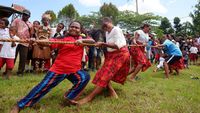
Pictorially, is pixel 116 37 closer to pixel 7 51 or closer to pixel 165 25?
pixel 7 51

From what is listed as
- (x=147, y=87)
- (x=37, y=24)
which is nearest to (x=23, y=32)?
(x=37, y=24)

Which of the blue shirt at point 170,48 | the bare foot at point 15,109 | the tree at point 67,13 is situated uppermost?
the tree at point 67,13

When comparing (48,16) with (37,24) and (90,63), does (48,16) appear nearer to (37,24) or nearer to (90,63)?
(37,24)

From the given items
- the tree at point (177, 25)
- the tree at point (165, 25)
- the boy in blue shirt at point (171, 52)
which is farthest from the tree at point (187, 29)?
the boy in blue shirt at point (171, 52)

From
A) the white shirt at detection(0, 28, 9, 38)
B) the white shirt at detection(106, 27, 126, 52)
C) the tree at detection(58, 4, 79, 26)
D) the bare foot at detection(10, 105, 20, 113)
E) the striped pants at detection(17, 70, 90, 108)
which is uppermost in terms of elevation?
the tree at detection(58, 4, 79, 26)

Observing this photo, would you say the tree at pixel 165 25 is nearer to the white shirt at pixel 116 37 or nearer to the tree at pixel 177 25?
the tree at pixel 177 25

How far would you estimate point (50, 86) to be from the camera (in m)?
5.32

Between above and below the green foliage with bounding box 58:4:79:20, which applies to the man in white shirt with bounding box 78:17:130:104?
below

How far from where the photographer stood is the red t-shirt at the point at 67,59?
5.45 metres

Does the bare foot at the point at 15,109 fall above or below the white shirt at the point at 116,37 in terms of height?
below

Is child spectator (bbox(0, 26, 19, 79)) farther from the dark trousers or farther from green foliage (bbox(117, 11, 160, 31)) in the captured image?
green foliage (bbox(117, 11, 160, 31))

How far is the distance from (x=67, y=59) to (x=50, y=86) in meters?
0.55

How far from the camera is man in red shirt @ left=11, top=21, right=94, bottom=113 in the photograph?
5.23 meters

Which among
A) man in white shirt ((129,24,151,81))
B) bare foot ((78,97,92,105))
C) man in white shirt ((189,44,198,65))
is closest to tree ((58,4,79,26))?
man in white shirt ((189,44,198,65))
